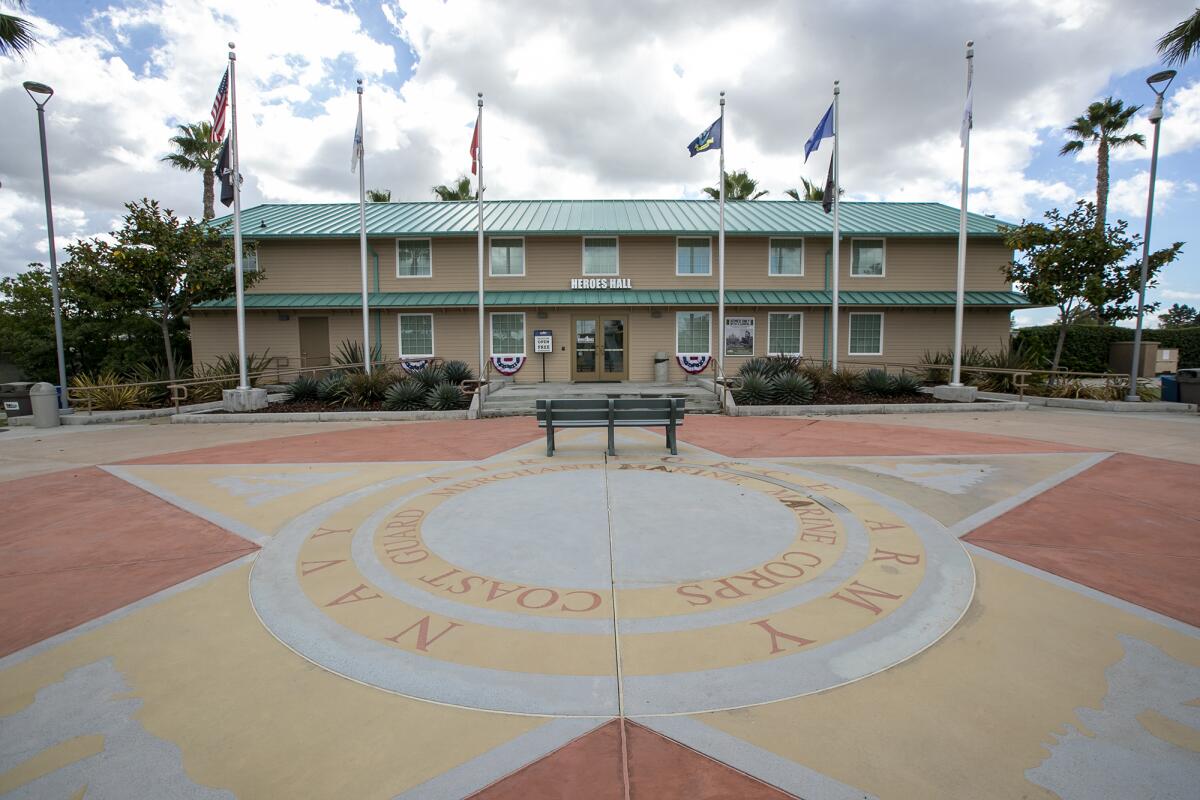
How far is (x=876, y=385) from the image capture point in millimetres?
15914

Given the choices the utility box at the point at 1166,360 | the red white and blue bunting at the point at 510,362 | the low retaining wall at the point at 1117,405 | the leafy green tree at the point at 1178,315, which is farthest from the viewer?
the leafy green tree at the point at 1178,315

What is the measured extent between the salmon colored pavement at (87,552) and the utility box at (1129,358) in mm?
31444

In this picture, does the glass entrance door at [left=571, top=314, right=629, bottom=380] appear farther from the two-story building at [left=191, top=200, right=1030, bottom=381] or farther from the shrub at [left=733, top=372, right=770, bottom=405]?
the shrub at [left=733, top=372, right=770, bottom=405]

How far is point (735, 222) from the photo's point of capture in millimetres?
21484

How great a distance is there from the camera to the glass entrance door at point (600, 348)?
67.4ft

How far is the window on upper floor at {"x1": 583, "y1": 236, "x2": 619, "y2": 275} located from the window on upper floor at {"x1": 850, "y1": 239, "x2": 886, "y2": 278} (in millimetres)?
8891

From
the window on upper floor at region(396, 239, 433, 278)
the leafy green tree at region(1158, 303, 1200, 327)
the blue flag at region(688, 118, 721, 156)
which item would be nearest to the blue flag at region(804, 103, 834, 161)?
the blue flag at region(688, 118, 721, 156)

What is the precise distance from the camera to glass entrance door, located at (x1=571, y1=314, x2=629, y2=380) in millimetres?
20547

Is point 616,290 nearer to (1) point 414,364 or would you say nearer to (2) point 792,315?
(2) point 792,315

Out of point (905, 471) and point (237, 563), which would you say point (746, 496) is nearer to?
point (905, 471)

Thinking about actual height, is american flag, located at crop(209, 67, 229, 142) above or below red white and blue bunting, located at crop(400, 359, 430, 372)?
above

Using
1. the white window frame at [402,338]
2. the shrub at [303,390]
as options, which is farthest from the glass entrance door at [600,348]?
the shrub at [303,390]

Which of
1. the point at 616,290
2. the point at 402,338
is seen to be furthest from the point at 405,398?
the point at 616,290

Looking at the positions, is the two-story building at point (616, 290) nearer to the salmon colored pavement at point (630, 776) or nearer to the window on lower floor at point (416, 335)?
the window on lower floor at point (416, 335)
